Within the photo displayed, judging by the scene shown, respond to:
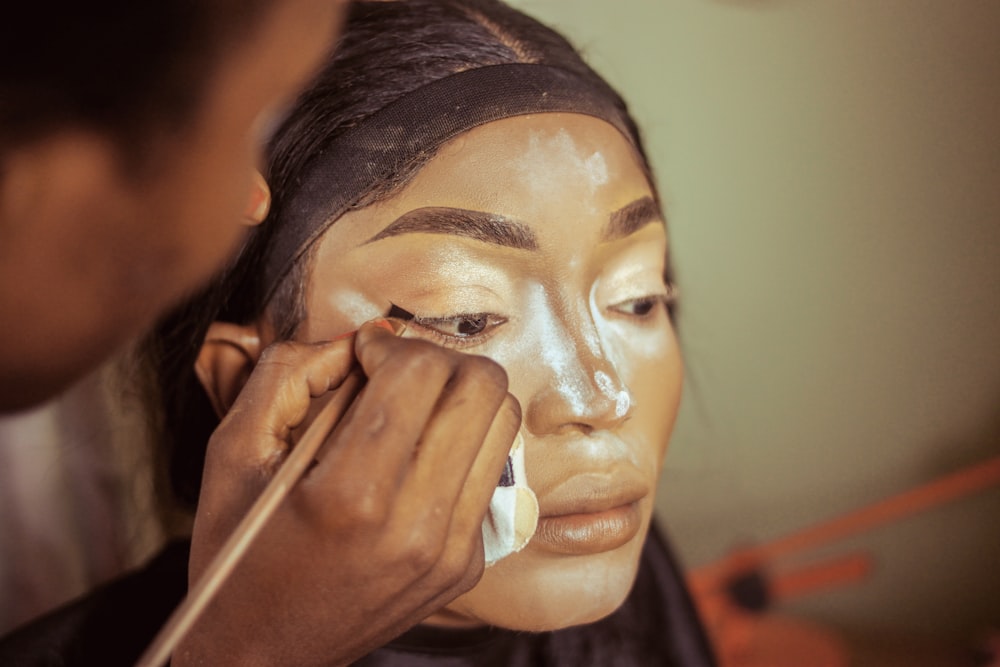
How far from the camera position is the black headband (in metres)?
0.80

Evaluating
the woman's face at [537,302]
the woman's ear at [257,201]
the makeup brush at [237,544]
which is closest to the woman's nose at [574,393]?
the woman's face at [537,302]

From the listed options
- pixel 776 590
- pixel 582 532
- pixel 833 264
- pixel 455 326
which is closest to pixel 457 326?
pixel 455 326

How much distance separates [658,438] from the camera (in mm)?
861

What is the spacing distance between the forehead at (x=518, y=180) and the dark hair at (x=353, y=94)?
Result: 2 cm

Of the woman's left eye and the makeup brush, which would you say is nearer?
the makeup brush

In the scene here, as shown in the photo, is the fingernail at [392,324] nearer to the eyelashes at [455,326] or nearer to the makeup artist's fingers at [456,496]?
the eyelashes at [455,326]

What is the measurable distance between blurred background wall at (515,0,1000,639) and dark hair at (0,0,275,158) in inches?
21.8

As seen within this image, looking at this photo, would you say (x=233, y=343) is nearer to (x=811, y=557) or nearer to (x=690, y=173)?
(x=690, y=173)

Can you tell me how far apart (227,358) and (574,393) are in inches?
14.4

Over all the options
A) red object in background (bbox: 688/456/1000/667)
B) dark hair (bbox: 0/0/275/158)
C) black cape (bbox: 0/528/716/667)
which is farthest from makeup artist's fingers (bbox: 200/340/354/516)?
red object in background (bbox: 688/456/1000/667)

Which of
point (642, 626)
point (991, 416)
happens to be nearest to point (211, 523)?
point (642, 626)

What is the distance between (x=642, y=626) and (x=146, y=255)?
2.68ft

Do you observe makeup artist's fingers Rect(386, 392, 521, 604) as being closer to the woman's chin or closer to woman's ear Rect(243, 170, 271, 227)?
the woman's chin

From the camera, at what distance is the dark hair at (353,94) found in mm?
827
